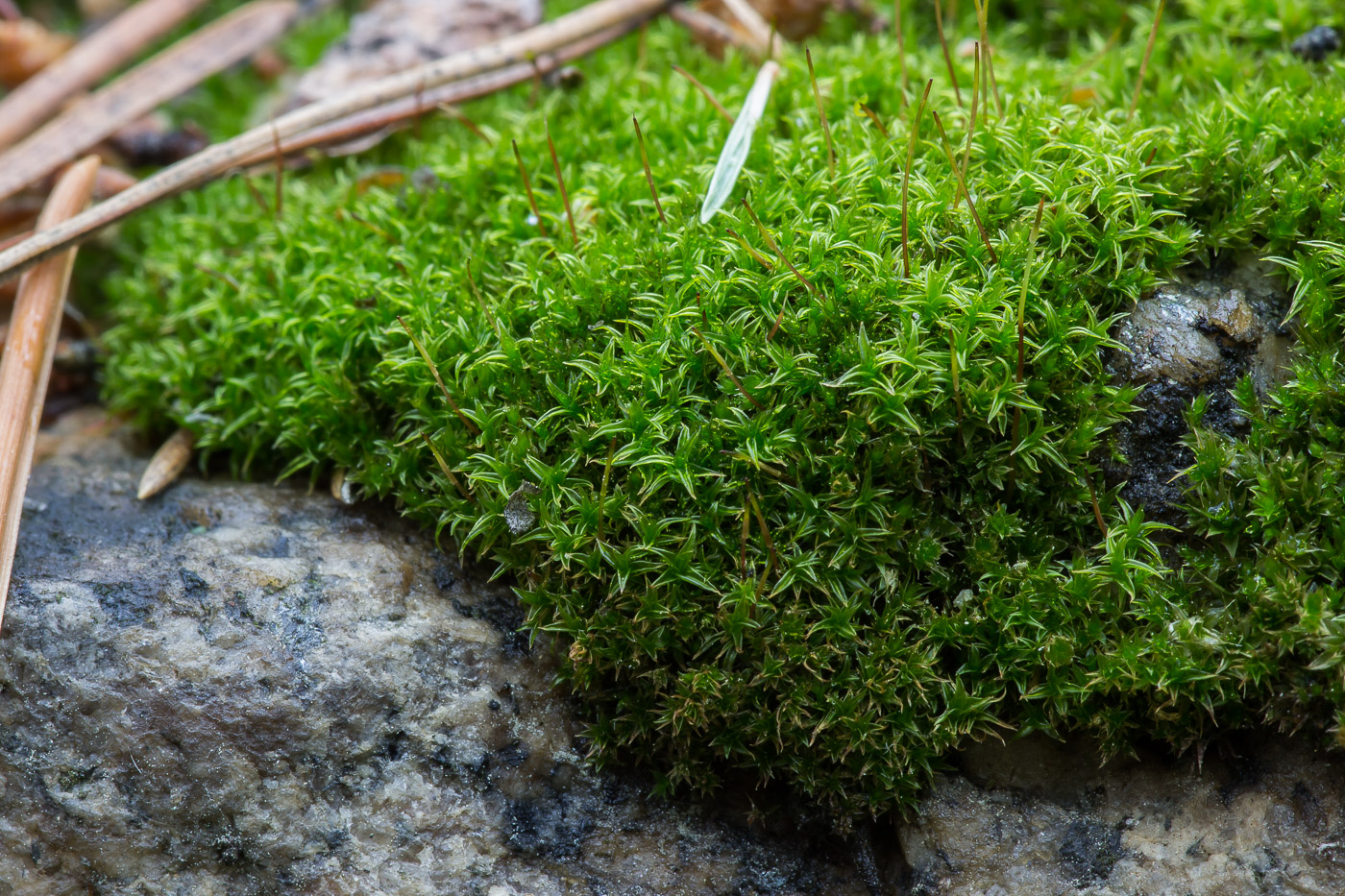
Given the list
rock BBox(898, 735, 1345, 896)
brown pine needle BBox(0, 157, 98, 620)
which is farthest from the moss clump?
brown pine needle BBox(0, 157, 98, 620)

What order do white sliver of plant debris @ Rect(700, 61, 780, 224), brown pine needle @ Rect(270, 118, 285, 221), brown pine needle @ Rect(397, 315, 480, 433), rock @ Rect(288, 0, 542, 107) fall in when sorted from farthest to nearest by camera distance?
rock @ Rect(288, 0, 542, 107) → brown pine needle @ Rect(270, 118, 285, 221) → white sliver of plant debris @ Rect(700, 61, 780, 224) → brown pine needle @ Rect(397, 315, 480, 433)

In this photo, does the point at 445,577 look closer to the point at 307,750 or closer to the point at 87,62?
the point at 307,750

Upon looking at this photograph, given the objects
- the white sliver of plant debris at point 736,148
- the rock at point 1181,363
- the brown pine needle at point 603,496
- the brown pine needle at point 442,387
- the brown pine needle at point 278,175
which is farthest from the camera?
the brown pine needle at point 278,175

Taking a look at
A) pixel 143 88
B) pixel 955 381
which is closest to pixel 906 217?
pixel 955 381

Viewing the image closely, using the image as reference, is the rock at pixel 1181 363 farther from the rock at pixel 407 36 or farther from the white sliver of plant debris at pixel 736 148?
the rock at pixel 407 36

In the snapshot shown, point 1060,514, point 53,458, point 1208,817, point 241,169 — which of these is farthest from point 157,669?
point 1208,817

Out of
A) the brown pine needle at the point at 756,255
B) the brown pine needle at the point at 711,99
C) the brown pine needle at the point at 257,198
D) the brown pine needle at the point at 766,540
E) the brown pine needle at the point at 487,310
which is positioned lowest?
the brown pine needle at the point at 766,540

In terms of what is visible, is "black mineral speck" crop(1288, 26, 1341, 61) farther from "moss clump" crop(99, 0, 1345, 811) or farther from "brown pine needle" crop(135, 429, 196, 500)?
"brown pine needle" crop(135, 429, 196, 500)

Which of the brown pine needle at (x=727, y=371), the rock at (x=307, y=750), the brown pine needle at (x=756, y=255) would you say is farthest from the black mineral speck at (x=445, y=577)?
the brown pine needle at (x=756, y=255)
